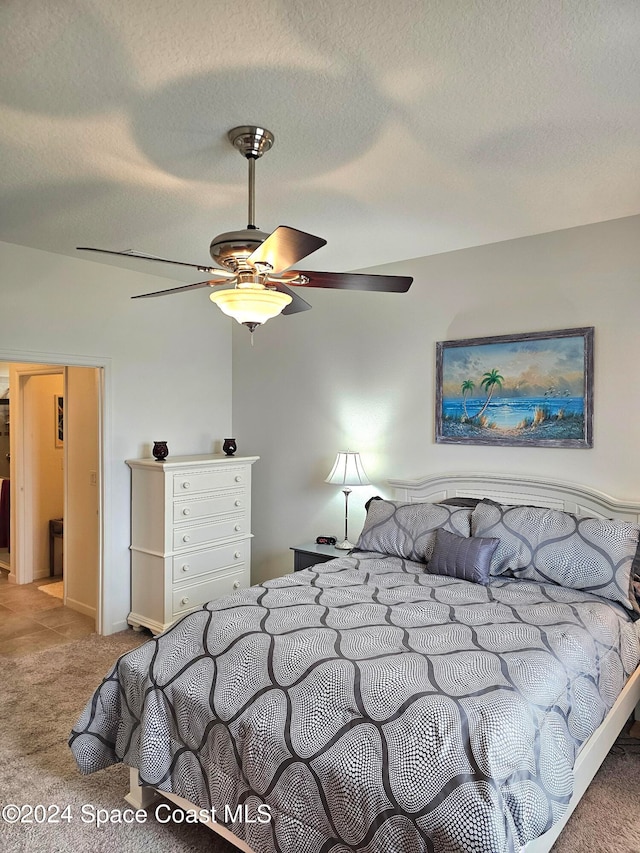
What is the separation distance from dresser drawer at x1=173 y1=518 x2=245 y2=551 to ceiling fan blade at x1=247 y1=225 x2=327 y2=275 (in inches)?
101

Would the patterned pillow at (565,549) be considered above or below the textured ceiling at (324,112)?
below

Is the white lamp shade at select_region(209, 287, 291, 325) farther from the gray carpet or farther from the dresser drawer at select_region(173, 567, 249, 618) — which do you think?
the dresser drawer at select_region(173, 567, 249, 618)

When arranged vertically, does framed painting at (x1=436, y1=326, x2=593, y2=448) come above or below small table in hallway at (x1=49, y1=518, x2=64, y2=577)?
above

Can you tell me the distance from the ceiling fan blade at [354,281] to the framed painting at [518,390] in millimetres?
1418

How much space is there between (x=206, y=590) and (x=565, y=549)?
2.61m

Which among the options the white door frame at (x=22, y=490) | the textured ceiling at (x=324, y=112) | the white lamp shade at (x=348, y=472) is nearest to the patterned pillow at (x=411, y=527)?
the white lamp shade at (x=348, y=472)

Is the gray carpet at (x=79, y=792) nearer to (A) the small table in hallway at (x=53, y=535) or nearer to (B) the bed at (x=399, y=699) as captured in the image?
(B) the bed at (x=399, y=699)

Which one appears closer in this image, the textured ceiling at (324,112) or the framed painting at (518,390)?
the textured ceiling at (324,112)

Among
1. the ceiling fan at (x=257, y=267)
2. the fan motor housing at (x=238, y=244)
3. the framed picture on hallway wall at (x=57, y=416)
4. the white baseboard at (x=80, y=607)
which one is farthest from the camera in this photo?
the framed picture on hallway wall at (x=57, y=416)

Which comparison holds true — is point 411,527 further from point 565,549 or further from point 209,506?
point 209,506

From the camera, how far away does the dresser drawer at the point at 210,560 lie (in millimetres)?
4137

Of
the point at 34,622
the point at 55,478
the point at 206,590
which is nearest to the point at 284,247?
the point at 206,590

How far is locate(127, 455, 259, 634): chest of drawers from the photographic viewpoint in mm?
4078

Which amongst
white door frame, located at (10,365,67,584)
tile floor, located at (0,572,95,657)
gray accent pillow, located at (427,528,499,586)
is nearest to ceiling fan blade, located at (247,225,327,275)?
gray accent pillow, located at (427,528,499,586)
